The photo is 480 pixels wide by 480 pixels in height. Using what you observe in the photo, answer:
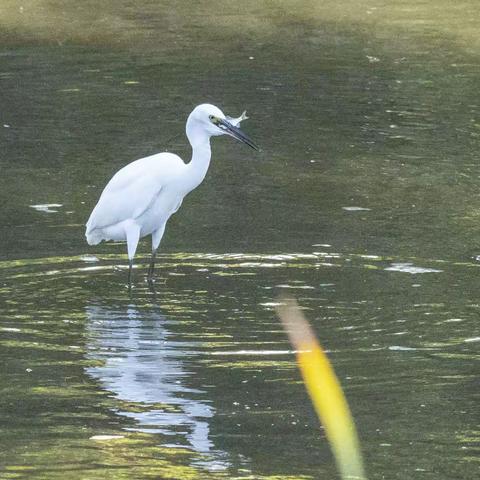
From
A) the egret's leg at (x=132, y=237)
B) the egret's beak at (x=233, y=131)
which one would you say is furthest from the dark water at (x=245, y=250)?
the egret's beak at (x=233, y=131)

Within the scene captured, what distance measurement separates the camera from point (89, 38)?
17469mm

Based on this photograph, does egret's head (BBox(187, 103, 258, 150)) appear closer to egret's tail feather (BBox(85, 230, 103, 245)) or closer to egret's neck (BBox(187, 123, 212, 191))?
egret's neck (BBox(187, 123, 212, 191))

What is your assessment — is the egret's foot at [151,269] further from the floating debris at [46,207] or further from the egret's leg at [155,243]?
the floating debris at [46,207]

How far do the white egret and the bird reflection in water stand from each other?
845mm

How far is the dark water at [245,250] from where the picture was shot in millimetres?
6785

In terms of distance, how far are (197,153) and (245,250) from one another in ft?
2.60

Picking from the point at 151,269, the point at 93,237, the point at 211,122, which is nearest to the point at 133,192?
the point at 93,237

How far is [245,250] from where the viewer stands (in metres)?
10.1

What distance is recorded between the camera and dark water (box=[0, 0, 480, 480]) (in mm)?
6785

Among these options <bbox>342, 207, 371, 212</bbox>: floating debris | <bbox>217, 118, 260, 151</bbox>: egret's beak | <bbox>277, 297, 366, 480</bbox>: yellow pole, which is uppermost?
<bbox>217, 118, 260, 151</bbox>: egret's beak

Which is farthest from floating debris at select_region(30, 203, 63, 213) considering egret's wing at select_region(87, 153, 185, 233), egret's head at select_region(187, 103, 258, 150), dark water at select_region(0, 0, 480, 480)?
egret's head at select_region(187, 103, 258, 150)

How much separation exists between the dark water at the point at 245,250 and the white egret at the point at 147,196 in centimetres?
26

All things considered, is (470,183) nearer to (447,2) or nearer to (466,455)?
(466,455)

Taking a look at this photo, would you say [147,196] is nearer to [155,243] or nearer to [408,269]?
[155,243]
